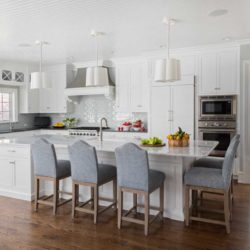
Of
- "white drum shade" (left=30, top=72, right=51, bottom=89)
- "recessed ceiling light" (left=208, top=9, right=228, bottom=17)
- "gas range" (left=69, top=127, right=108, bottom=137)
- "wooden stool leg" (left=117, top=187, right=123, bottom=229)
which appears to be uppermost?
"recessed ceiling light" (left=208, top=9, right=228, bottom=17)

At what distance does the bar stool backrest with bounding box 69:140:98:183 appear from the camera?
3209 mm

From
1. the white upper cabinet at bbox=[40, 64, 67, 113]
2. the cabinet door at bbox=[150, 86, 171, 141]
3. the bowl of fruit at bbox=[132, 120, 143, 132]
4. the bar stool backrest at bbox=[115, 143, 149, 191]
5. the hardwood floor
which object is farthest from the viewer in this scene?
the white upper cabinet at bbox=[40, 64, 67, 113]

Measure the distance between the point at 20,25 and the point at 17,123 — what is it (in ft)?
12.3

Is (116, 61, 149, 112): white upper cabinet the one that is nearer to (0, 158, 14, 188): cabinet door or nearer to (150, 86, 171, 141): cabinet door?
(150, 86, 171, 141): cabinet door

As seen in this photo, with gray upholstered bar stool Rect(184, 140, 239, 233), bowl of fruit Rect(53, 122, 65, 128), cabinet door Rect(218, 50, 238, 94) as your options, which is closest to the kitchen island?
gray upholstered bar stool Rect(184, 140, 239, 233)

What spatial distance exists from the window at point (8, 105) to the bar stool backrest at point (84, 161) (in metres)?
4.16

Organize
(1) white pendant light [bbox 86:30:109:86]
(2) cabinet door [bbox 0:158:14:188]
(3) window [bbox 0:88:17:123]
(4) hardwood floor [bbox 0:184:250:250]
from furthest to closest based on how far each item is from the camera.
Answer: (3) window [bbox 0:88:17:123] → (2) cabinet door [bbox 0:158:14:188] → (1) white pendant light [bbox 86:30:109:86] → (4) hardwood floor [bbox 0:184:250:250]

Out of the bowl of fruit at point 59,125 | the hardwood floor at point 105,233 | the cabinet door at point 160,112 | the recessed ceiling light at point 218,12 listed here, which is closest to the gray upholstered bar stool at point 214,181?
the hardwood floor at point 105,233

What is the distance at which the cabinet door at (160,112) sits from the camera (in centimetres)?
548

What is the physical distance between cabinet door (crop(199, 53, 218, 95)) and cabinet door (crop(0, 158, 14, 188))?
140 inches

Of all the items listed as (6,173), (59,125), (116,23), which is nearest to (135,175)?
(116,23)

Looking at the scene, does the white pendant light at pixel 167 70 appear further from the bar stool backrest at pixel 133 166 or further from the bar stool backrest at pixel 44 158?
the bar stool backrest at pixel 44 158

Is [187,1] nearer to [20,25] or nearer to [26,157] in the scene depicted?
[20,25]

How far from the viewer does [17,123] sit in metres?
7.14
